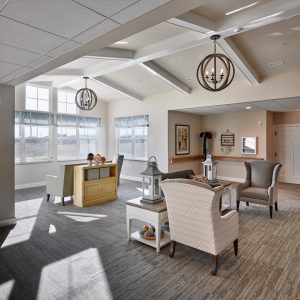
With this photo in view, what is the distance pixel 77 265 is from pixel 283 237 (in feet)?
9.83

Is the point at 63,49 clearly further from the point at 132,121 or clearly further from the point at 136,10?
the point at 132,121

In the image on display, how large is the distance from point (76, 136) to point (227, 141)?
18.1 ft

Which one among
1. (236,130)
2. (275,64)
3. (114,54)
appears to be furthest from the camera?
(236,130)

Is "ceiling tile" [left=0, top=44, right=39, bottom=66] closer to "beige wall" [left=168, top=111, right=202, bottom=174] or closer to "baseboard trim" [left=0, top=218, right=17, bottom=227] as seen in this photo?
"baseboard trim" [left=0, top=218, right=17, bottom=227]

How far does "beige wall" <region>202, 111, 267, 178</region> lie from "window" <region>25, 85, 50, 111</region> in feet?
18.8

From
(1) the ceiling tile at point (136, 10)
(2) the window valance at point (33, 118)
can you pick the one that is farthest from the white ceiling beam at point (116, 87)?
(1) the ceiling tile at point (136, 10)

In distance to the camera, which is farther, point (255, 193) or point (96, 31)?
point (255, 193)

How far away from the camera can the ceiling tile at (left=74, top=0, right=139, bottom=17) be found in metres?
1.64

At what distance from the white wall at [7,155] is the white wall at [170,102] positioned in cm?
465

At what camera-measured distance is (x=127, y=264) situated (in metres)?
2.79

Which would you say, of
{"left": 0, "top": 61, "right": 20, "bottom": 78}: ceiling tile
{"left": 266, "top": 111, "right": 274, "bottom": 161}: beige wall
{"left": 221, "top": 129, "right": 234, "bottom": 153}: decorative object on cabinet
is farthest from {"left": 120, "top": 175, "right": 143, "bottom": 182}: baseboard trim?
{"left": 0, "top": 61, "right": 20, "bottom": 78}: ceiling tile

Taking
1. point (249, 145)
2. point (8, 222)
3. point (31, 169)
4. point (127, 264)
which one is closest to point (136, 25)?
point (127, 264)

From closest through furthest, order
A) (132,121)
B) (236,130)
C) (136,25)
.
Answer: (136,25)
(236,130)
(132,121)

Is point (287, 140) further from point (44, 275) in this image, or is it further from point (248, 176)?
point (44, 275)
